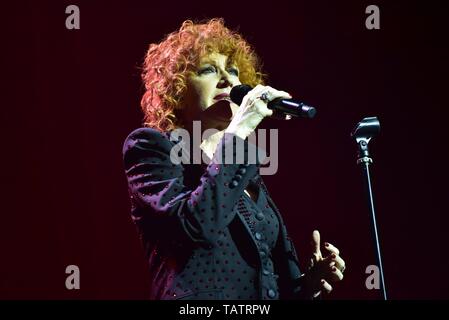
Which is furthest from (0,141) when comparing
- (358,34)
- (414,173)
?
(414,173)

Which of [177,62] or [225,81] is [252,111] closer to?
[225,81]

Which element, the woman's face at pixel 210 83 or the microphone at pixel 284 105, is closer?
the microphone at pixel 284 105

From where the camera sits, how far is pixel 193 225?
4.21 feet

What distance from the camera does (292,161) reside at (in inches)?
108

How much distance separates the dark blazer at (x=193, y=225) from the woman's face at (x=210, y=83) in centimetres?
20

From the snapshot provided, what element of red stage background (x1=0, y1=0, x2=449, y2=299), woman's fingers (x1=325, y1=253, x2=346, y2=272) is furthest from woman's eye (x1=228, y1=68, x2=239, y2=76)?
red stage background (x1=0, y1=0, x2=449, y2=299)

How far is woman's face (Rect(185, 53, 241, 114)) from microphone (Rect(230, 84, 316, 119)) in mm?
43

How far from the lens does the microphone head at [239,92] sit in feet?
5.04

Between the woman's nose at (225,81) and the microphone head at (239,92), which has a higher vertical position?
the woman's nose at (225,81)

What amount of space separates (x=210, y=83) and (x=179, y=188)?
15.9 inches

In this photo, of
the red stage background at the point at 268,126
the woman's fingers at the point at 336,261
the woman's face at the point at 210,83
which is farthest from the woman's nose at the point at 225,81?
the red stage background at the point at 268,126

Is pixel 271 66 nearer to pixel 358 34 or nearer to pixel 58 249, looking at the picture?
pixel 358 34

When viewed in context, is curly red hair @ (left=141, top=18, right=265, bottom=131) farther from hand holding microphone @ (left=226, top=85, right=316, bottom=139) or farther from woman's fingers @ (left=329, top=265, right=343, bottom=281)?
woman's fingers @ (left=329, top=265, right=343, bottom=281)

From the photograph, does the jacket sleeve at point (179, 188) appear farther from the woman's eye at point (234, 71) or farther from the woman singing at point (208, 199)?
the woman's eye at point (234, 71)
